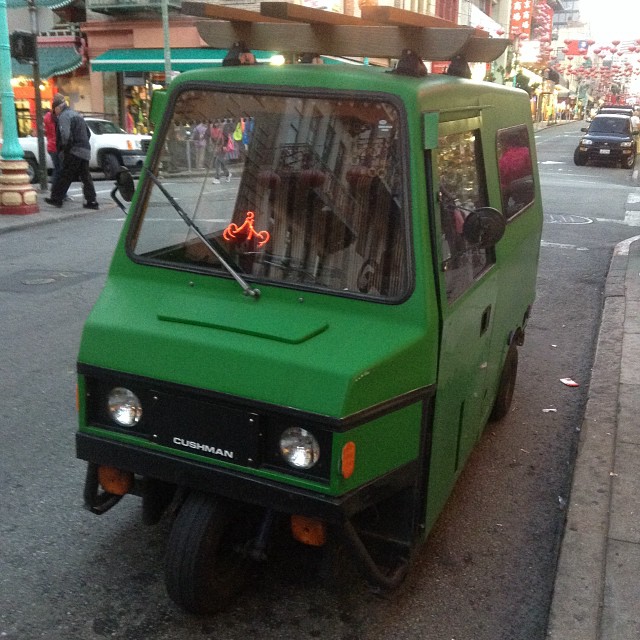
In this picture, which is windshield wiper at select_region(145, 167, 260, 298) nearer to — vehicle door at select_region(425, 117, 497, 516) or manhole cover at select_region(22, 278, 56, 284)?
vehicle door at select_region(425, 117, 497, 516)

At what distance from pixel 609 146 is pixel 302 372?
92.5 feet

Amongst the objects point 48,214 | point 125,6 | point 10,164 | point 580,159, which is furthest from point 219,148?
point 125,6

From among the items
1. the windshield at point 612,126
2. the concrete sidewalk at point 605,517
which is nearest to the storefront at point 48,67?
the windshield at point 612,126

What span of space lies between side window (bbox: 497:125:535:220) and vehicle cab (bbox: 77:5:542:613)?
0.91 meters

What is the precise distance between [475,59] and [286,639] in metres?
3.00

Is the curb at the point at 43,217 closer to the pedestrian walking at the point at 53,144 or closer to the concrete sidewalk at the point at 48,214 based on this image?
the concrete sidewalk at the point at 48,214

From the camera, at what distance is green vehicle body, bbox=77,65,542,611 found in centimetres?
292

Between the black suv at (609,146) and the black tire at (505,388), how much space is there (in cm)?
2520

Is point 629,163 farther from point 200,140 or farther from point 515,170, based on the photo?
point 200,140

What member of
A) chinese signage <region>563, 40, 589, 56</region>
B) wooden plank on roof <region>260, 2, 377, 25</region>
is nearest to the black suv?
wooden plank on roof <region>260, 2, 377, 25</region>

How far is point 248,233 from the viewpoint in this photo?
3527mm

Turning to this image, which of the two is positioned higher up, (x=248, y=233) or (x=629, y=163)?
(x=248, y=233)

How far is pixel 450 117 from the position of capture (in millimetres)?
3602

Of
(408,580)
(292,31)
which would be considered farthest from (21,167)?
(408,580)
